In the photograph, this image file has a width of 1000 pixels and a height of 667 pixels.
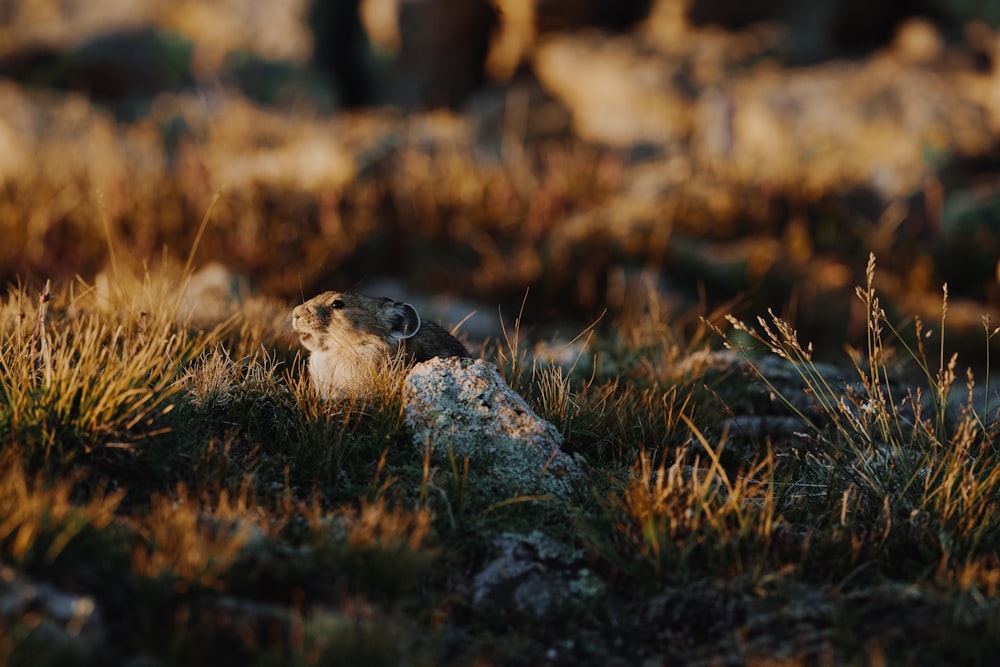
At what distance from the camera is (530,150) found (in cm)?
1491

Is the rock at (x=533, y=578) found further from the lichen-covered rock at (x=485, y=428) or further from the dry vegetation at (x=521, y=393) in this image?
the lichen-covered rock at (x=485, y=428)

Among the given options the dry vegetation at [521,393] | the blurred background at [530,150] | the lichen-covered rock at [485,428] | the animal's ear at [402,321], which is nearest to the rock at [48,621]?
the dry vegetation at [521,393]

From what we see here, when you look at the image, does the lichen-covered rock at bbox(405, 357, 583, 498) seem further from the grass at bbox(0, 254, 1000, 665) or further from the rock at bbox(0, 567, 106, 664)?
the rock at bbox(0, 567, 106, 664)

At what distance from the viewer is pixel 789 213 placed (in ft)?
41.4

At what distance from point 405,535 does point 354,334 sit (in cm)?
163

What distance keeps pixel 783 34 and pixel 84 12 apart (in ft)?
38.1

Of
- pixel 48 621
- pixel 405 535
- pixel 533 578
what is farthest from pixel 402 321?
pixel 48 621

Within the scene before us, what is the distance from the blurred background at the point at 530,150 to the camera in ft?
36.1

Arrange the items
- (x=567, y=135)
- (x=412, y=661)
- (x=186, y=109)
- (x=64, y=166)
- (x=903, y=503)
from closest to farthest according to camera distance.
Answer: (x=412, y=661) < (x=903, y=503) < (x=64, y=166) < (x=186, y=109) < (x=567, y=135)

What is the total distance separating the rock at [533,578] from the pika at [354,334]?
4.58ft

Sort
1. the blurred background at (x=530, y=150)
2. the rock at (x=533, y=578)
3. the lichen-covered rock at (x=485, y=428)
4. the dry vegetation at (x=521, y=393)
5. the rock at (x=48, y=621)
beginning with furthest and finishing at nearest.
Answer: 1. the blurred background at (x=530, y=150)
2. the lichen-covered rock at (x=485, y=428)
3. the rock at (x=533, y=578)
4. the dry vegetation at (x=521, y=393)
5. the rock at (x=48, y=621)

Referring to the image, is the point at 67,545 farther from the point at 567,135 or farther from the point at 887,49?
the point at 887,49

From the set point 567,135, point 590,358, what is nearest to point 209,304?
point 590,358

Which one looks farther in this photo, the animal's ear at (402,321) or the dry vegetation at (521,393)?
the animal's ear at (402,321)
